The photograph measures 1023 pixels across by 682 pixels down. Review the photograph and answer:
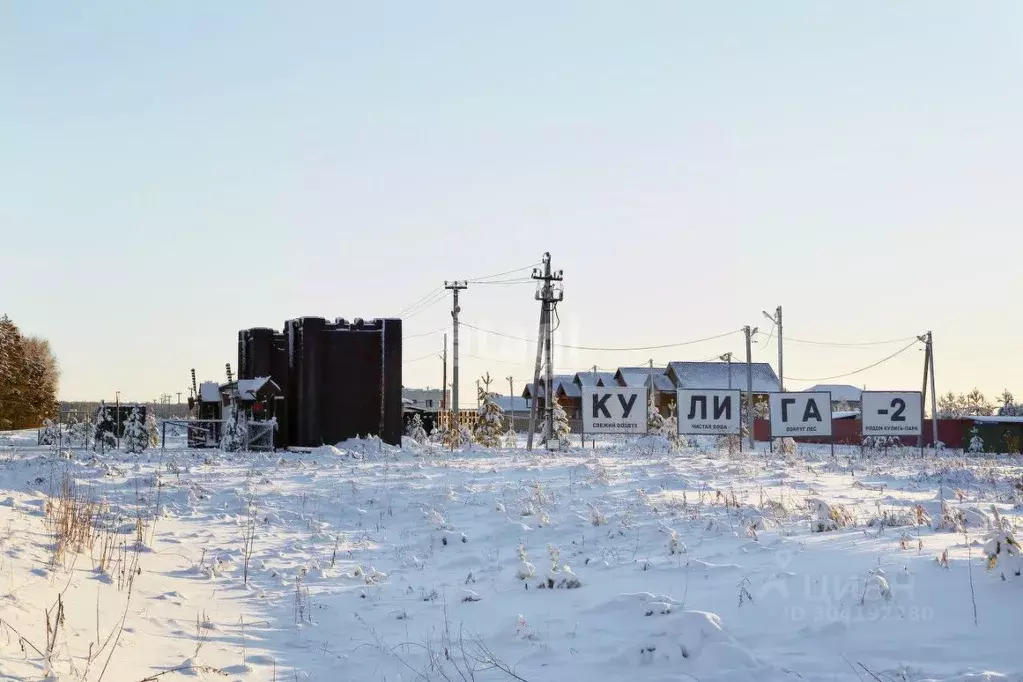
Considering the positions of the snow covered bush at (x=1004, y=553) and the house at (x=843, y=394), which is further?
the house at (x=843, y=394)

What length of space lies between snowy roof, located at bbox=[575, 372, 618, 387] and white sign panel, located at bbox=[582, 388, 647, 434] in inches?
1912

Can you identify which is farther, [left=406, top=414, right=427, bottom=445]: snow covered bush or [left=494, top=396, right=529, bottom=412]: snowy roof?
[left=494, top=396, right=529, bottom=412]: snowy roof

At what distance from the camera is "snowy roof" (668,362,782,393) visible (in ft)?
269

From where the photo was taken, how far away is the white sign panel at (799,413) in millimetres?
40906

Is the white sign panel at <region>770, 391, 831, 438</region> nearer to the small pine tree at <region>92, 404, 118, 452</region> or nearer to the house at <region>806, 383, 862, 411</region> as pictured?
the small pine tree at <region>92, 404, 118, 452</region>

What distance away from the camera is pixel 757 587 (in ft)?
31.1

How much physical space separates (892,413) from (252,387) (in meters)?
28.4

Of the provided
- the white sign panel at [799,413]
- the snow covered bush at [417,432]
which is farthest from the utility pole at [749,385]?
the snow covered bush at [417,432]

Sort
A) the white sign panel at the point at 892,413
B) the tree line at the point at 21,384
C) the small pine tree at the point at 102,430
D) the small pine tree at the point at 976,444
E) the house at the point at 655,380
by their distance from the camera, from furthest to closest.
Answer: the house at the point at 655,380 → the tree line at the point at 21,384 → the small pine tree at the point at 976,444 → the white sign panel at the point at 892,413 → the small pine tree at the point at 102,430

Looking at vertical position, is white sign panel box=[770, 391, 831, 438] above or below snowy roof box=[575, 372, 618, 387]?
below

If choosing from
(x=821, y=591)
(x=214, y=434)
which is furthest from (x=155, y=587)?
(x=214, y=434)

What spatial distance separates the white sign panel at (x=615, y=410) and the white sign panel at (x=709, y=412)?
174 cm

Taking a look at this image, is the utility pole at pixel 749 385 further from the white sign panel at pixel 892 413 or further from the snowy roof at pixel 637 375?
the snowy roof at pixel 637 375

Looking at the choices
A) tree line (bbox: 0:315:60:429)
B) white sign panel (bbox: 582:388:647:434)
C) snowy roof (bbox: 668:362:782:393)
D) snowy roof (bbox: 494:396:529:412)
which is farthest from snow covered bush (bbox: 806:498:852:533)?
snowy roof (bbox: 494:396:529:412)
